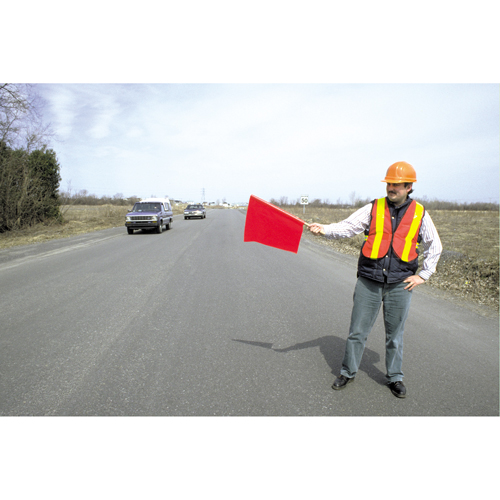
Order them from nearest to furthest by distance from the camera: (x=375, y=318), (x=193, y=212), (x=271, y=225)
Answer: (x=375, y=318)
(x=271, y=225)
(x=193, y=212)

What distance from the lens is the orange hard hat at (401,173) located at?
8.66ft

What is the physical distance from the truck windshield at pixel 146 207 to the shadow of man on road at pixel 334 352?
1654 centimetres

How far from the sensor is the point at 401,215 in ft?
8.99

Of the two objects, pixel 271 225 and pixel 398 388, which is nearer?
pixel 398 388

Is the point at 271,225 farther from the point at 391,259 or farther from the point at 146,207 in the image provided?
the point at 146,207

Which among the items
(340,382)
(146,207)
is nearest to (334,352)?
(340,382)

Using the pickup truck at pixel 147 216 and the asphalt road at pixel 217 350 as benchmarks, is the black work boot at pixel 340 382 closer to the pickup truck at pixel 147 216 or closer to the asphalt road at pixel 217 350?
the asphalt road at pixel 217 350

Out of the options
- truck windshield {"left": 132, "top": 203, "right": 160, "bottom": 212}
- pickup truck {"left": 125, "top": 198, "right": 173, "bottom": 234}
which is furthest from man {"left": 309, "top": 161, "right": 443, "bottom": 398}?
truck windshield {"left": 132, "top": 203, "right": 160, "bottom": 212}

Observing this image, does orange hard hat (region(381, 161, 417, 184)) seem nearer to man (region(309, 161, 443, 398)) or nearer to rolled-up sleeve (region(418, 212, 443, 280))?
man (region(309, 161, 443, 398))

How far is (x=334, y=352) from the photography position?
3.68 meters

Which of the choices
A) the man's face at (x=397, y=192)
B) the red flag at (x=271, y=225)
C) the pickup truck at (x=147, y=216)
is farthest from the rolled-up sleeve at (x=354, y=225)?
the pickup truck at (x=147, y=216)

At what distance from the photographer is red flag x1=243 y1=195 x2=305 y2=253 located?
3.41 metres

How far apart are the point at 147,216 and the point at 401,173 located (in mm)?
16641

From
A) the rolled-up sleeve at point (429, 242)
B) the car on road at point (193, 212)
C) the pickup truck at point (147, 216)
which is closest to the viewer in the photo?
the rolled-up sleeve at point (429, 242)
